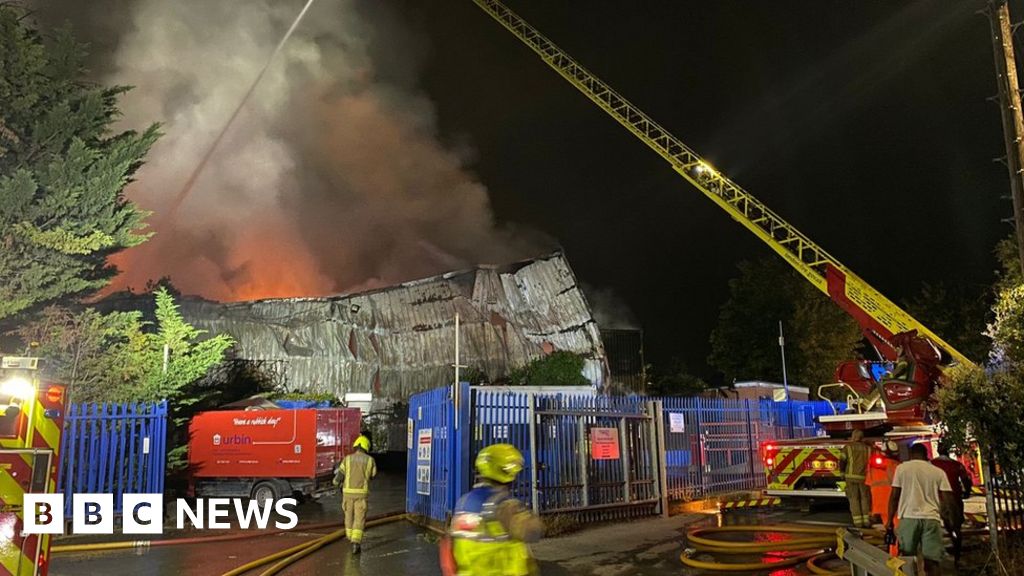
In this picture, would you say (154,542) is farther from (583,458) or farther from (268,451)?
(583,458)

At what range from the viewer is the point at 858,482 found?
377 inches

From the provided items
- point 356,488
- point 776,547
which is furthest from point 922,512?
point 356,488

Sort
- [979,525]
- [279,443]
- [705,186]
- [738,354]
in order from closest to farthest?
[979,525] → [279,443] → [705,186] → [738,354]

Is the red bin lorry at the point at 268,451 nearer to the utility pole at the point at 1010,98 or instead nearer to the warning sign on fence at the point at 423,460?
the warning sign on fence at the point at 423,460

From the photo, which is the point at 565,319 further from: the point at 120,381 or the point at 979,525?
the point at 979,525

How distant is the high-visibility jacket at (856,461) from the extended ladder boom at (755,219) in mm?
3393

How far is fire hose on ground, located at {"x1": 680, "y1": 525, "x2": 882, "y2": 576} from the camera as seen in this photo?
7.46 meters

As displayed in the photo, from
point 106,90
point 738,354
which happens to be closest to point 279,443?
point 106,90

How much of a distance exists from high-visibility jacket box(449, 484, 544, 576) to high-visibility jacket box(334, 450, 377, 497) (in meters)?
5.80

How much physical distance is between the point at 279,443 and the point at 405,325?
45.2 feet

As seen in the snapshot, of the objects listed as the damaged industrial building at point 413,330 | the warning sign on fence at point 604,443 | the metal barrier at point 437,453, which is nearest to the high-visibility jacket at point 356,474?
the metal barrier at point 437,453

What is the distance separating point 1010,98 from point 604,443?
29.4 feet

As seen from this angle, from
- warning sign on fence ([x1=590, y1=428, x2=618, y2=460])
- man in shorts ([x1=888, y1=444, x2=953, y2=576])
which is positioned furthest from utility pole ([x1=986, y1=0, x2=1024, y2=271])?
warning sign on fence ([x1=590, y1=428, x2=618, y2=460])

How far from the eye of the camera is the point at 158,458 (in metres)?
11.8
